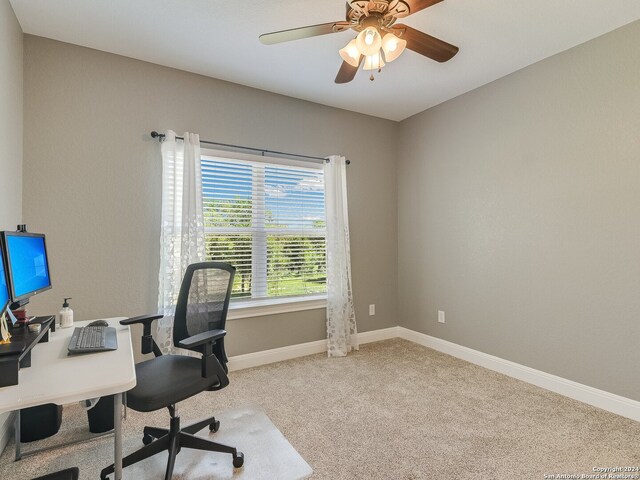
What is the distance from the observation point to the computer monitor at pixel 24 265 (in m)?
1.48

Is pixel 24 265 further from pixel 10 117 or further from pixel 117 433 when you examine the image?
pixel 10 117

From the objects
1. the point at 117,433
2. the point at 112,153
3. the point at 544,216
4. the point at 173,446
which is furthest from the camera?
the point at 544,216

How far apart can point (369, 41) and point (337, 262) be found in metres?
2.22

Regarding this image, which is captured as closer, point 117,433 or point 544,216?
point 117,433

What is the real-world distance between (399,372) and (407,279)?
1.27m

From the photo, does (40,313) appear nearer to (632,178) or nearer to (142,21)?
(142,21)

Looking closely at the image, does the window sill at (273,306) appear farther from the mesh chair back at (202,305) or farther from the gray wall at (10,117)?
the gray wall at (10,117)

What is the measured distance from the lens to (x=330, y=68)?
2.90m

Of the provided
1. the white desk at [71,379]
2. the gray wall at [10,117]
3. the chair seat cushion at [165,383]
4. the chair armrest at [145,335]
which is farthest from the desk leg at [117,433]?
the gray wall at [10,117]

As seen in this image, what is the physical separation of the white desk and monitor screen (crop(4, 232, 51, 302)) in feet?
0.98

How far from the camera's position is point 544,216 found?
9.18ft

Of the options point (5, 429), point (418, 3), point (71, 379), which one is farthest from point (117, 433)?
point (418, 3)

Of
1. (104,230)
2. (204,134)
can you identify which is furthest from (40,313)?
(204,134)

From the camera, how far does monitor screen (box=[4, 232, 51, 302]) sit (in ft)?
4.90
